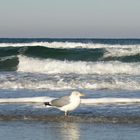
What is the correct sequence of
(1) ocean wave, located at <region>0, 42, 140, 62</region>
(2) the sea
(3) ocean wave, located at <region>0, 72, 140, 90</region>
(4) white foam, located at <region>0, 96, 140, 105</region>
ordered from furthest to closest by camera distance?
1. (1) ocean wave, located at <region>0, 42, 140, 62</region>
2. (3) ocean wave, located at <region>0, 72, 140, 90</region>
3. (4) white foam, located at <region>0, 96, 140, 105</region>
4. (2) the sea

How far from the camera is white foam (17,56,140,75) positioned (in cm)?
2250

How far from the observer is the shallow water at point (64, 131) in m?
8.63

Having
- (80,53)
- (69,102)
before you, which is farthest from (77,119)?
(80,53)

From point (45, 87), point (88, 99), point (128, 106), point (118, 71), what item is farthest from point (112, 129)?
point (118, 71)

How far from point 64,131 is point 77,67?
572 inches

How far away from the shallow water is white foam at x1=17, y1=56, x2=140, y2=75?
38.8 feet

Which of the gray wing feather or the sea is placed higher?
the gray wing feather

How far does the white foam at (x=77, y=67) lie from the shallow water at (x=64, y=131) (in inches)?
465

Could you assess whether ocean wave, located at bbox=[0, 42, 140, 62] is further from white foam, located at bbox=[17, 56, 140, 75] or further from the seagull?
the seagull

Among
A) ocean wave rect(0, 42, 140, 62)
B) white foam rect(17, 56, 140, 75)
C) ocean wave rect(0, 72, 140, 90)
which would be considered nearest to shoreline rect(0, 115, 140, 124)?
ocean wave rect(0, 72, 140, 90)

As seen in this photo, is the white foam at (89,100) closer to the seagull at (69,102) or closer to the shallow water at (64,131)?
the seagull at (69,102)

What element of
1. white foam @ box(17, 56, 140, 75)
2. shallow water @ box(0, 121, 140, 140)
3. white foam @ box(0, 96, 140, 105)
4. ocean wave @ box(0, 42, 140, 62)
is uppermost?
ocean wave @ box(0, 42, 140, 62)

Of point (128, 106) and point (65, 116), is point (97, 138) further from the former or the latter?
point (128, 106)

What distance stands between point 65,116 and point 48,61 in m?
16.0
